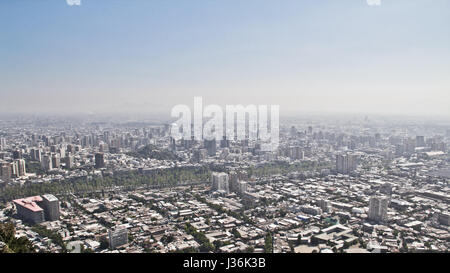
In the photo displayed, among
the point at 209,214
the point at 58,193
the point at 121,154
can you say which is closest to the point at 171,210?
the point at 209,214

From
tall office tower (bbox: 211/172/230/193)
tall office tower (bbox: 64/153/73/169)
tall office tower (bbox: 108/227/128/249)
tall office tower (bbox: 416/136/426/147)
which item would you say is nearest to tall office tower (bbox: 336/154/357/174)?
tall office tower (bbox: 211/172/230/193)

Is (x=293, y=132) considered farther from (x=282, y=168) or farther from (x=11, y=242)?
(x=11, y=242)

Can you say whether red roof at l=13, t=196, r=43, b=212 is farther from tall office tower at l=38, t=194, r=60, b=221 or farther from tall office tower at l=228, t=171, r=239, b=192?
tall office tower at l=228, t=171, r=239, b=192

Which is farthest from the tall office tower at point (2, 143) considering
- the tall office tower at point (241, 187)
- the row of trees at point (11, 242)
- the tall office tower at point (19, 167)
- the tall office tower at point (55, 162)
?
the row of trees at point (11, 242)

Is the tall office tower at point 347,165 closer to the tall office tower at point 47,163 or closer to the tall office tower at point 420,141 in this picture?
the tall office tower at point 420,141

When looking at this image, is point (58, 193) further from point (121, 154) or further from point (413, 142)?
point (413, 142)
